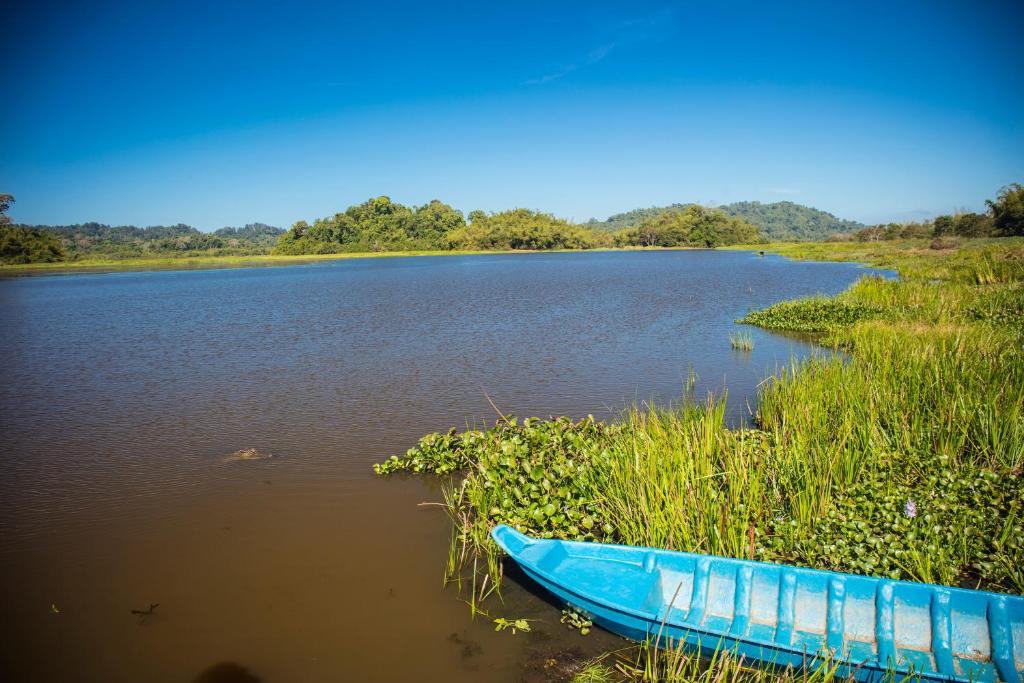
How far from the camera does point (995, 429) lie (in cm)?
605

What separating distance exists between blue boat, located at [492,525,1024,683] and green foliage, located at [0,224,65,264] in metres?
87.0

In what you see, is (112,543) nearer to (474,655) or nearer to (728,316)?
(474,655)

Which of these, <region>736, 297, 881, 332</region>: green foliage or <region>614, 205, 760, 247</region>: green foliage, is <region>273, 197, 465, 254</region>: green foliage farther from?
<region>736, 297, 881, 332</region>: green foliage

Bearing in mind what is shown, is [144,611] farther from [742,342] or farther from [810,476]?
[742,342]

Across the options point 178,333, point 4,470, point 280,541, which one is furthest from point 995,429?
point 178,333

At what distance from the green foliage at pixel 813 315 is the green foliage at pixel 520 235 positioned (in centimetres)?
8586

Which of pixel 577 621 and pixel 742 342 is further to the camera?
pixel 742 342

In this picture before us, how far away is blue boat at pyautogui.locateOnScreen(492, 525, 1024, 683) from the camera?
146 inches

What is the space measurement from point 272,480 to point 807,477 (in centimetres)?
688

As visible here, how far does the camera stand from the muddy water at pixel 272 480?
16.0ft

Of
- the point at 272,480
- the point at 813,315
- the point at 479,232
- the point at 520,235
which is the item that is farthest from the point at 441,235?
the point at 272,480

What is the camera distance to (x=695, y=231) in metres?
110

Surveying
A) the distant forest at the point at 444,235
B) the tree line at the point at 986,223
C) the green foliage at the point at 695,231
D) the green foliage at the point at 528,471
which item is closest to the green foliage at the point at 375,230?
the distant forest at the point at 444,235

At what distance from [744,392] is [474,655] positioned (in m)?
8.63
